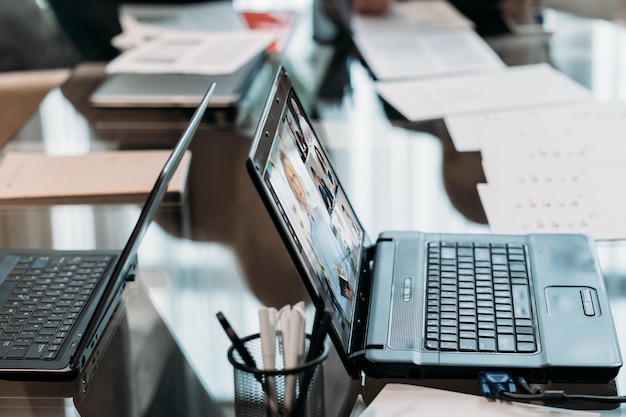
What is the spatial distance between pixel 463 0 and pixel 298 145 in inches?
Answer: 58.0

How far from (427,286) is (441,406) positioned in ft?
0.70

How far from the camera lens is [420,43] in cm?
209

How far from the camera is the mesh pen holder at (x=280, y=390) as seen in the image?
0.84 meters

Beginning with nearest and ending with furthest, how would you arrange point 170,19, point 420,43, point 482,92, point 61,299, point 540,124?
point 61,299, point 540,124, point 482,92, point 420,43, point 170,19

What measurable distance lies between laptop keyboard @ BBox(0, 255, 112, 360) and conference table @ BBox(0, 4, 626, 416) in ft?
0.14

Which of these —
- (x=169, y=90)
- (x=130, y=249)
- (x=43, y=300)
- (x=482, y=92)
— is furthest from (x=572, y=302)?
(x=169, y=90)

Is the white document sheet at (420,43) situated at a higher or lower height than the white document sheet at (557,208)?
lower

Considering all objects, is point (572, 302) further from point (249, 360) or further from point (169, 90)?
point (169, 90)

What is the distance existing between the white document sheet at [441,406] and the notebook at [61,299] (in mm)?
277

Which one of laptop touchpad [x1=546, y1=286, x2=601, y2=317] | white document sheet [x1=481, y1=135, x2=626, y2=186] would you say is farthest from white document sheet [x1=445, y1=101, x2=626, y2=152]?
laptop touchpad [x1=546, y1=286, x2=601, y2=317]

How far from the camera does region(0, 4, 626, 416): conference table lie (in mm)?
938

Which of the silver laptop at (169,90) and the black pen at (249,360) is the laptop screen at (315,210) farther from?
the silver laptop at (169,90)

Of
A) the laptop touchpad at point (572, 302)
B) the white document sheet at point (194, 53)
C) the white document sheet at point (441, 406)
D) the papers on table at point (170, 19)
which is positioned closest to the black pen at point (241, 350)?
the white document sheet at point (441, 406)

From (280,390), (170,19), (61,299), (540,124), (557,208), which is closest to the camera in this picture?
(280,390)
